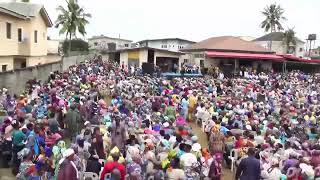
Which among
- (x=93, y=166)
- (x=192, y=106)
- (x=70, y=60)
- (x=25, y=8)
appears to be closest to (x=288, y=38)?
(x=70, y=60)

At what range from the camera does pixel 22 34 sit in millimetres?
32906

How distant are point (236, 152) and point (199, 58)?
116 ft

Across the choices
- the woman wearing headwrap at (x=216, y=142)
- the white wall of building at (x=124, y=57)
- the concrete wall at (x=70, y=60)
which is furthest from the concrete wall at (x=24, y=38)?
the woman wearing headwrap at (x=216, y=142)

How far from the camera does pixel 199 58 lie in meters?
47.8

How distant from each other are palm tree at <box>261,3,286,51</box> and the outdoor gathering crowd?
69.9 m

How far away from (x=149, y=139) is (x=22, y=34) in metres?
24.1

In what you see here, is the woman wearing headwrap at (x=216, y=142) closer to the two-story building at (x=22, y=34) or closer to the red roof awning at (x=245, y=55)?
the two-story building at (x=22, y=34)

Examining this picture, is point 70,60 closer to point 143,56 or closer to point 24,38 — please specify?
point 143,56

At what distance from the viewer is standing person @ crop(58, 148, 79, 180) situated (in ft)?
28.0

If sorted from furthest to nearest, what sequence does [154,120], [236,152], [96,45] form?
[96,45], [154,120], [236,152]

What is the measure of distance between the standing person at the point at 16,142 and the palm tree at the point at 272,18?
81761mm

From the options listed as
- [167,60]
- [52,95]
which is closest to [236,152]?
[52,95]

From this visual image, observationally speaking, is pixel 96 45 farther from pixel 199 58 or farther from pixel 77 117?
pixel 77 117

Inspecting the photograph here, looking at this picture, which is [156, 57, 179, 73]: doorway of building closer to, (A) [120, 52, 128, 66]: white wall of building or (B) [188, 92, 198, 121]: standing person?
(A) [120, 52, 128, 66]: white wall of building
